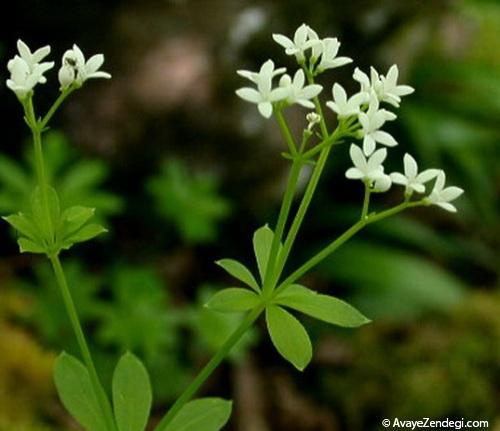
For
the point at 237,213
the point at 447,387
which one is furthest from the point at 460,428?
the point at 237,213

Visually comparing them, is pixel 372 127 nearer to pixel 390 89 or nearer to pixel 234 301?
pixel 390 89

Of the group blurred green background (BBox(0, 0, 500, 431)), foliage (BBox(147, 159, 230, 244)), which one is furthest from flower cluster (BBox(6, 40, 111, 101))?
foliage (BBox(147, 159, 230, 244))

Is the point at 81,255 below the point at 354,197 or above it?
below

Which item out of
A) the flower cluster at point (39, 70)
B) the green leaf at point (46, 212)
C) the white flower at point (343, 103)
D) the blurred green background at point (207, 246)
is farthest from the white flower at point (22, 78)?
the blurred green background at point (207, 246)

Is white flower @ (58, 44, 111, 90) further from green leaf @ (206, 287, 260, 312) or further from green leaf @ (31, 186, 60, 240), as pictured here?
green leaf @ (206, 287, 260, 312)

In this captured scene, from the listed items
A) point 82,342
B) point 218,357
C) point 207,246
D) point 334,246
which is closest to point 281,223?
point 334,246

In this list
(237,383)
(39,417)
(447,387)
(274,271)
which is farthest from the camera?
(237,383)

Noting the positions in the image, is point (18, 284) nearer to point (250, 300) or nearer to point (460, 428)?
point (460, 428)
